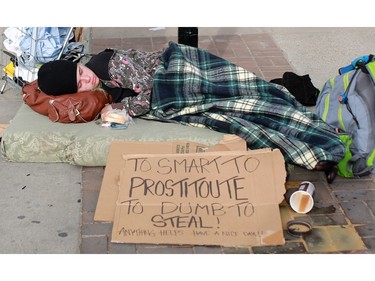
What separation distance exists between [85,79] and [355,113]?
157cm

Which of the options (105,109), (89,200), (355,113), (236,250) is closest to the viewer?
(236,250)

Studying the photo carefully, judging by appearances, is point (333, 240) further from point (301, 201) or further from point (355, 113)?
point (355, 113)

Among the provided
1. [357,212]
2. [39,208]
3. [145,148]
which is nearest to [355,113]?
[357,212]

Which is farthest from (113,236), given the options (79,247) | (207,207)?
(207,207)

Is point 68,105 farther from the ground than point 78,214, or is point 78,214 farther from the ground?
point 68,105

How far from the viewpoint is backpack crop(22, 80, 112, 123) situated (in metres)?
3.47

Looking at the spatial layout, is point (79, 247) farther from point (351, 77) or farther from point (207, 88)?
point (351, 77)

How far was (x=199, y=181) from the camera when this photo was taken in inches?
118

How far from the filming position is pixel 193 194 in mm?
2934

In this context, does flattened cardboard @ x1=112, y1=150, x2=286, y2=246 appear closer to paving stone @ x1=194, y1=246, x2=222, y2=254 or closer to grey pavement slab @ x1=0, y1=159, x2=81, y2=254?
paving stone @ x1=194, y1=246, x2=222, y2=254

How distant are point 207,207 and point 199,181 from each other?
0.18 metres

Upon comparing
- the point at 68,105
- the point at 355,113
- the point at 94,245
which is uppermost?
the point at 355,113

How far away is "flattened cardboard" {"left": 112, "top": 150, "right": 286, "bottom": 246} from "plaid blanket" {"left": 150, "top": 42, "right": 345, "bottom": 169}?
25 cm

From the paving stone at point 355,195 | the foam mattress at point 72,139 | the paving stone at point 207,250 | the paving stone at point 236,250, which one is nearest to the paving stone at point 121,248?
the paving stone at point 207,250
